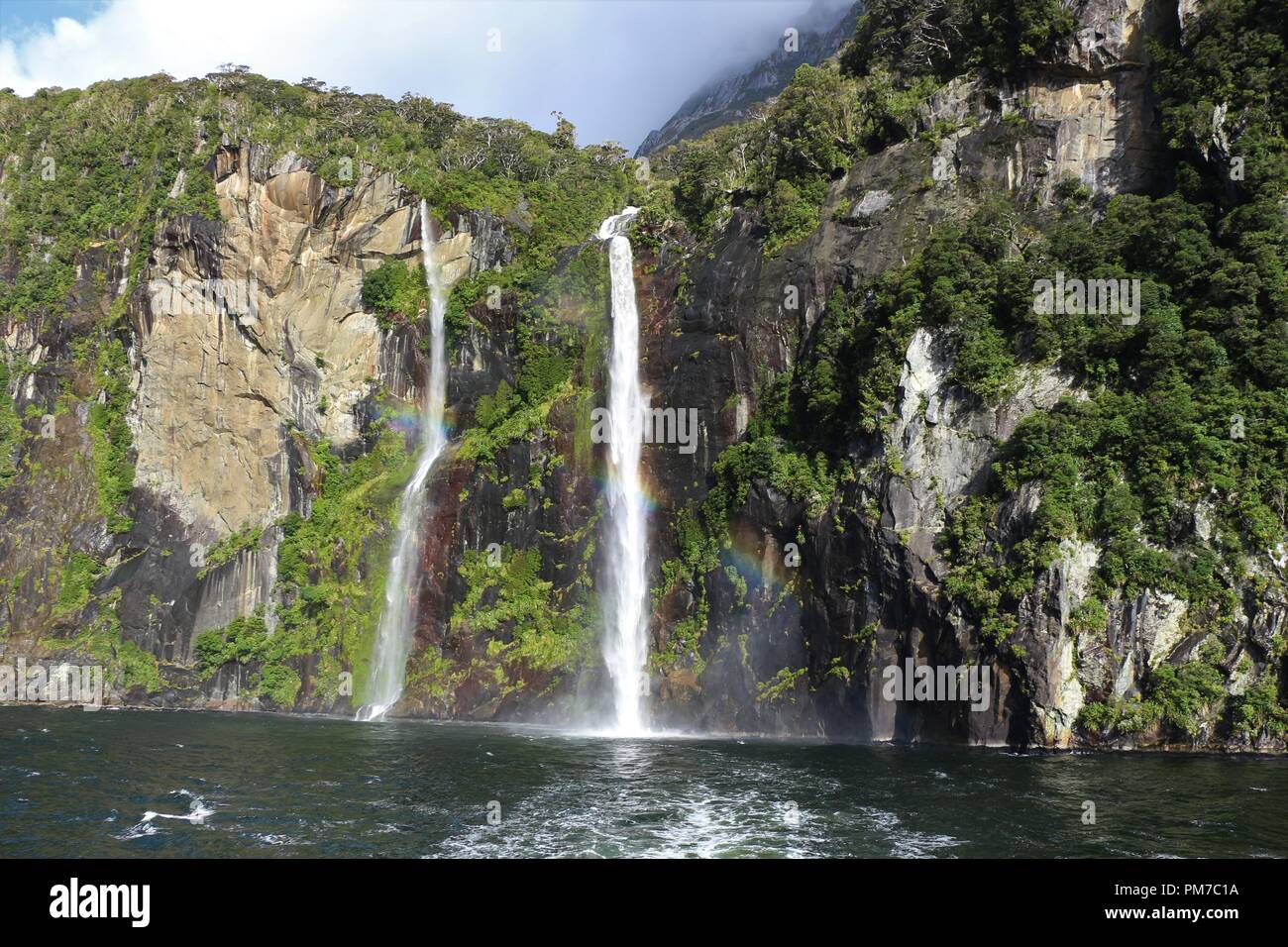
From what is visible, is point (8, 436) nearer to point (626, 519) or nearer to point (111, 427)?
point (111, 427)

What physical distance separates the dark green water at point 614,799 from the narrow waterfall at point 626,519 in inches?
271

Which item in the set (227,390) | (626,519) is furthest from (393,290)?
(626,519)

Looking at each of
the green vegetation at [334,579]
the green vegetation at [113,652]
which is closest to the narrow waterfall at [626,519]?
the green vegetation at [334,579]

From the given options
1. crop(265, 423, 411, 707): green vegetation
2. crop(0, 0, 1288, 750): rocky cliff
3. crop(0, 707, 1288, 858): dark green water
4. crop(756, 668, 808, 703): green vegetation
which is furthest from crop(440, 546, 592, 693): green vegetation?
crop(0, 707, 1288, 858): dark green water

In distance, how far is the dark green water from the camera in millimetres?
16891

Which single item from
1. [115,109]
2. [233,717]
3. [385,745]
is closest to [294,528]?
[233,717]

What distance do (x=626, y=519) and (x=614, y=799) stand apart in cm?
2038

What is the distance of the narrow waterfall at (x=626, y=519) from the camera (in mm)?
37688

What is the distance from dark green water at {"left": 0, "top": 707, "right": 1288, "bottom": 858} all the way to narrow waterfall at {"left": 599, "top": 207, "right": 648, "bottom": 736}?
6882 millimetres

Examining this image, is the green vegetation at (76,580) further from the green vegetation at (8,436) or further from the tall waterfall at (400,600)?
the tall waterfall at (400,600)

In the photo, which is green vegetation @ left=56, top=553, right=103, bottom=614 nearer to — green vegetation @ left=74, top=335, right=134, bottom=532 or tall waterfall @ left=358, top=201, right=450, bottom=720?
green vegetation @ left=74, top=335, right=134, bottom=532

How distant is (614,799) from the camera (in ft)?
68.9

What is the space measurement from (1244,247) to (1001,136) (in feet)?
41.2
